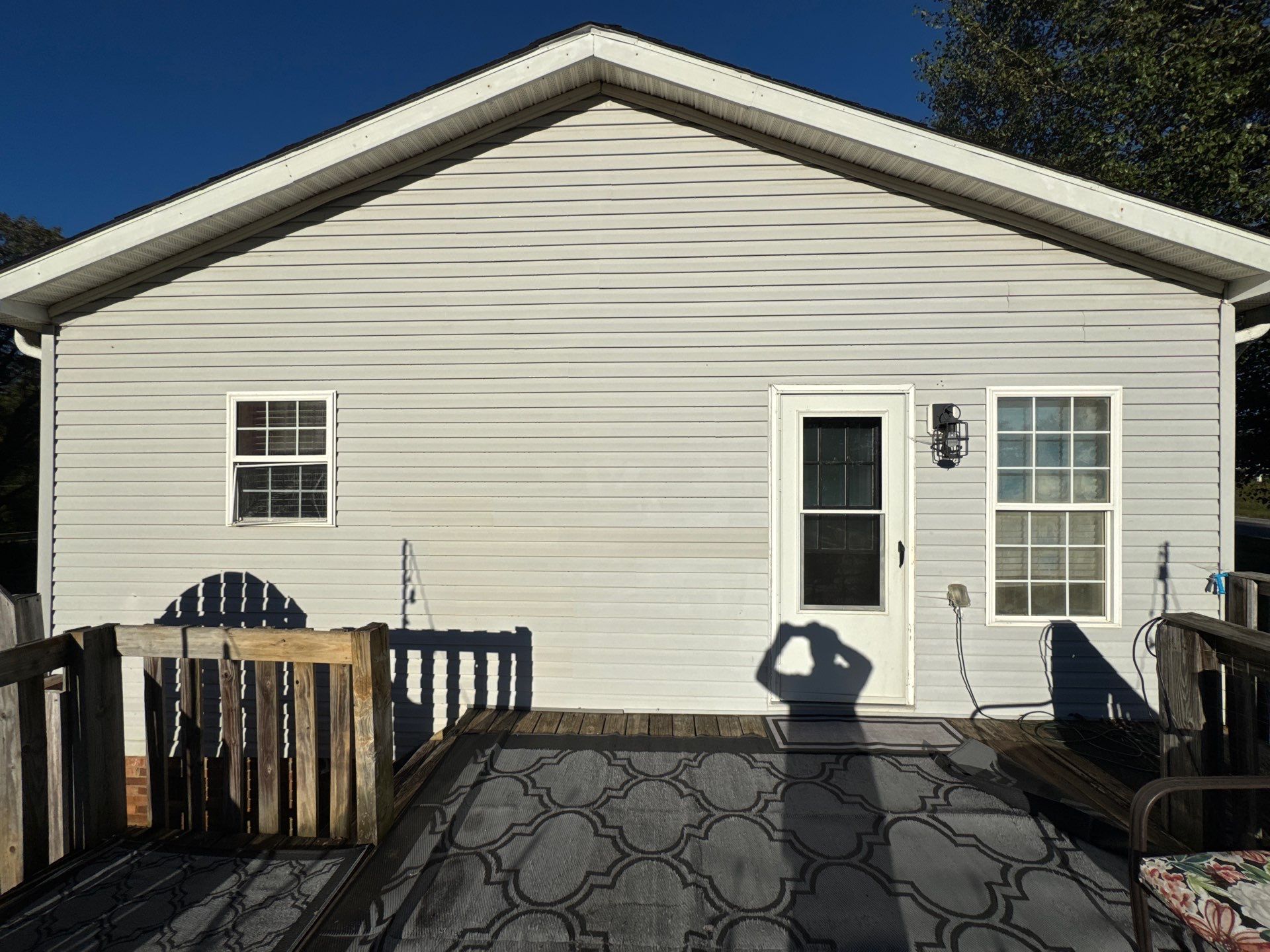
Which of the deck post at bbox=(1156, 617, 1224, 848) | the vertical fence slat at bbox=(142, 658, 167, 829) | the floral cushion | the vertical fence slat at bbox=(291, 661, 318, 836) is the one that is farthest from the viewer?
the vertical fence slat at bbox=(142, 658, 167, 829)

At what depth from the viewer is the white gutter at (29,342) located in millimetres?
3828

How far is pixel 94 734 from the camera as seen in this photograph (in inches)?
88.7

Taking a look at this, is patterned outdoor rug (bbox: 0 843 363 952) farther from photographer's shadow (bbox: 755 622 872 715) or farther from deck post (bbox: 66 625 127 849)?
photographer's shadow (bbox: 755 622 872 715)

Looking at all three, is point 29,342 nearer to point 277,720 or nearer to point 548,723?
point 277,720

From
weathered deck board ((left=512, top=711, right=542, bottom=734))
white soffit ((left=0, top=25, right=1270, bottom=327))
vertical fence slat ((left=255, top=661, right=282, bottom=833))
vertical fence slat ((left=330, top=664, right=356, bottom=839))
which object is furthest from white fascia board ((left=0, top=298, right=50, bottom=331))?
weathered deck board ((left=512, top=711, right=542, bottom=734))

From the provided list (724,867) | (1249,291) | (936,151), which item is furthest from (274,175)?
(1249,291)

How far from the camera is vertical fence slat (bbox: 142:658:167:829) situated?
240 centimetres

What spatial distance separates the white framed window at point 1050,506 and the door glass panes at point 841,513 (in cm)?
72

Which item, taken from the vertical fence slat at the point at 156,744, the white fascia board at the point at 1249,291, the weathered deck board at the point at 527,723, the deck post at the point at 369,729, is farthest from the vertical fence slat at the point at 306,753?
the white fascia board at the point at 1249,291

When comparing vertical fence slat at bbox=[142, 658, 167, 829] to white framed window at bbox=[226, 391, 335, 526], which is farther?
white framed window at bbox=[226, 391, 335, 526]

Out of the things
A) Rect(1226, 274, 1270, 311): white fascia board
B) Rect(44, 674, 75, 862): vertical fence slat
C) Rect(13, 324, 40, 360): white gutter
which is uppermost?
Rect(1226, 274, 1270, 311): white fascia board

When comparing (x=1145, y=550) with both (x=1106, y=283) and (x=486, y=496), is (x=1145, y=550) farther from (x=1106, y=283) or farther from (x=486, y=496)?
(x=486, y=496)

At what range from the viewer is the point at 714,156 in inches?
142

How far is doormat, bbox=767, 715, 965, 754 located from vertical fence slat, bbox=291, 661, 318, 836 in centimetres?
229
